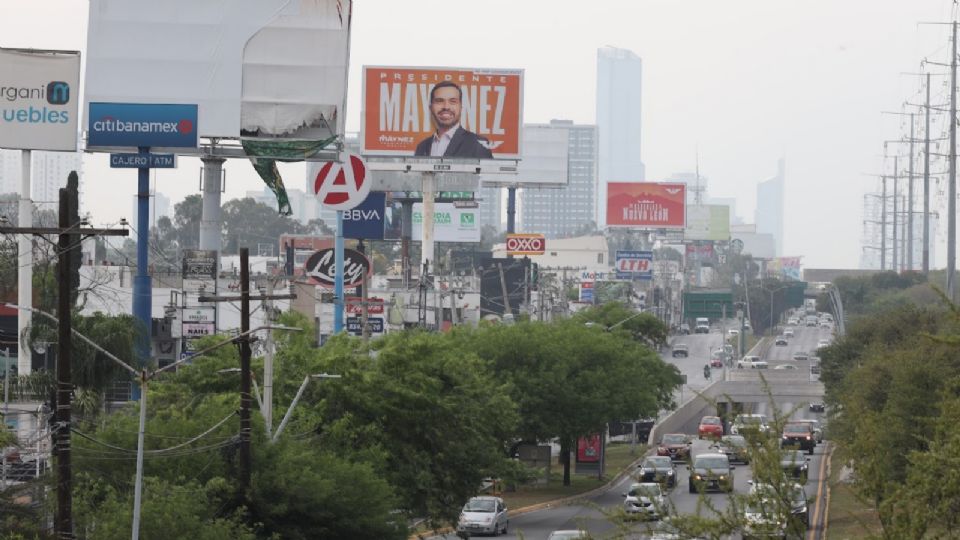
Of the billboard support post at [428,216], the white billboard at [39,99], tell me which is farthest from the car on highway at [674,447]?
the white billboard at [39,99]

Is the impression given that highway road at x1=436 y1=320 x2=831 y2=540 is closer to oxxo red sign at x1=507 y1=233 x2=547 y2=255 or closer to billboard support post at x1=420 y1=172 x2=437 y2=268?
oxxo red sign at x1=507 y1=233 x2=547 y2=255

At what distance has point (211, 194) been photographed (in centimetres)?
5531

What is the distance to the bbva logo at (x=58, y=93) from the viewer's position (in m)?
45.4

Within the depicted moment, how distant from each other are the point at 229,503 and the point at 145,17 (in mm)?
26285

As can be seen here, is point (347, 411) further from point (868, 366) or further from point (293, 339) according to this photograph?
point (868, 366)

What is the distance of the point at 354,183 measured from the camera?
181 feet

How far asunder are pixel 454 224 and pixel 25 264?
101 m

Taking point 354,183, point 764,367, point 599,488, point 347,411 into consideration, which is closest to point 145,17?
point 354,183

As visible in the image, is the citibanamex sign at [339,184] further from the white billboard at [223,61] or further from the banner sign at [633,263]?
the banner sign at [633,263]

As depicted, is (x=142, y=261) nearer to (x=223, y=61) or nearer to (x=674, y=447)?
(x=223, y=61)

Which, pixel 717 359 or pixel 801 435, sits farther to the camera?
pixel 717 359

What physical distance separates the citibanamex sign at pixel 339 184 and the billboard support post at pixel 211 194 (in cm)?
316

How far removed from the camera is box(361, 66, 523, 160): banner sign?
89.5m

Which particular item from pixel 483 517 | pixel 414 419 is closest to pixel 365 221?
pixel 483 517
